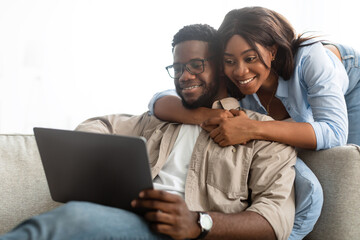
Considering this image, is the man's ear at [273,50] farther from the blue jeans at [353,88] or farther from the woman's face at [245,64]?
the blue jeans at [353,88]

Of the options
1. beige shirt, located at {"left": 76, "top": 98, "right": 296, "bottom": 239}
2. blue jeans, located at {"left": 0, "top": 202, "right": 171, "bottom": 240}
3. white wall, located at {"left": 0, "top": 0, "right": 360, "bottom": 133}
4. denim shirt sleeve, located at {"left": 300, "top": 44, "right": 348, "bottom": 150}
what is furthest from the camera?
white wall, located at {"left": 0, "top": 0, "right": 360, "bottom": 133}

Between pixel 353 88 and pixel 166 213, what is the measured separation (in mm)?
1357

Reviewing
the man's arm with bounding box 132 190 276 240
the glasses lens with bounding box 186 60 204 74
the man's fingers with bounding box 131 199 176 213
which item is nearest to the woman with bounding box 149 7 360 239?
the glasses lens with bounding box 186 60 204 74

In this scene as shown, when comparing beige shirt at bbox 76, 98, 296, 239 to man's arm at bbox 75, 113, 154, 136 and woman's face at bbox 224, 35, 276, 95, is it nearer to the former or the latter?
woman's face at bbox 224, 35, 276, 95

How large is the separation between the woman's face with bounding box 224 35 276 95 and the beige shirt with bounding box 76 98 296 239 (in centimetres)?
17

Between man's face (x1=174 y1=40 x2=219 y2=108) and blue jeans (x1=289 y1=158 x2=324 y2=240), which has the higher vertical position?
man's face (x1=174 y1=40 x2=219 y2=108)

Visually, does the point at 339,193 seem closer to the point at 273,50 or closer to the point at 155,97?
the point at 273,50

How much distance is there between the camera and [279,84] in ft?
5.81

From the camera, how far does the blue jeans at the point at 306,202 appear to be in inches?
53.1

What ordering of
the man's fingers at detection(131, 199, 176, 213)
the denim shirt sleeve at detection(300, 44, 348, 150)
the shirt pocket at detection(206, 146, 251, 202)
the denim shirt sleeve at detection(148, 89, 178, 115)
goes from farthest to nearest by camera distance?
the denim shirt sleeve at detection(148, 89, 178, 115)
the denim shirt sleeve at detection(300, 44, 348, 150)
the shirt pocket at detection(206, 146, 251, 202)
the man's fingers at detection(131, 199, 176, 213)

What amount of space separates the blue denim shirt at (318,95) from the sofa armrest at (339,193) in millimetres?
75

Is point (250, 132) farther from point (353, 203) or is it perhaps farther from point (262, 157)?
point (353, 203)

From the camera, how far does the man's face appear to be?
5.60ft

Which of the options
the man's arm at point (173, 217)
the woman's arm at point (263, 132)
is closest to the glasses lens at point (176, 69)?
the woman's arm at point (263, 132)
